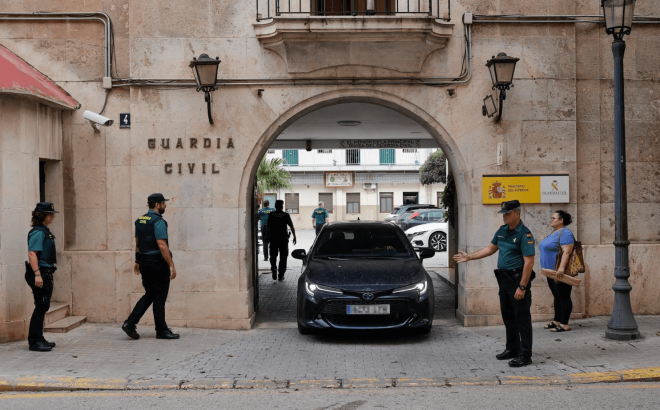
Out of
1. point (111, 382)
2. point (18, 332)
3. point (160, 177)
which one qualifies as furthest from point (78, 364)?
point (160, 177)

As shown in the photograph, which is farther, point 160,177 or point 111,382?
point 160,177

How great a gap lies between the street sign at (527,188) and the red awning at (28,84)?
6.19m

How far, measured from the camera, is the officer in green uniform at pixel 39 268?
7714 mm

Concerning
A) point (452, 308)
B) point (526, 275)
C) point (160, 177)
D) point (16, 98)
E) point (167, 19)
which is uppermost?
point (167, 19)

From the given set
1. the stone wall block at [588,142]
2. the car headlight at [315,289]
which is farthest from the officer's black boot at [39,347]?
the stone wall block at [588,142]

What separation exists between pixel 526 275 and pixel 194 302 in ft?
16.1

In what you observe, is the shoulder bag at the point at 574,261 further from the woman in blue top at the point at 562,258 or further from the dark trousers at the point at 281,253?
the dark trousers at the point at 281,253

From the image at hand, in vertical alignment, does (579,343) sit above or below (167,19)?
below

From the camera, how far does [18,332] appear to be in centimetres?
851

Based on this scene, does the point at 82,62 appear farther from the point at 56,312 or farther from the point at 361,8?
the point at 361,8

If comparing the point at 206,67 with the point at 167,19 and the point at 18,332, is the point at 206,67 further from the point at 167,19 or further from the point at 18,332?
the point at 18,332

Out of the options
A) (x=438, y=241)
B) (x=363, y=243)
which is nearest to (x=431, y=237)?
(x=438, y=241)

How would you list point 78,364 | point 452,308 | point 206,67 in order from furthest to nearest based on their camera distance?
1. point 452,308
2. point 206,67
3. point 78,364

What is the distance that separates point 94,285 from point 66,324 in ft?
2.46
